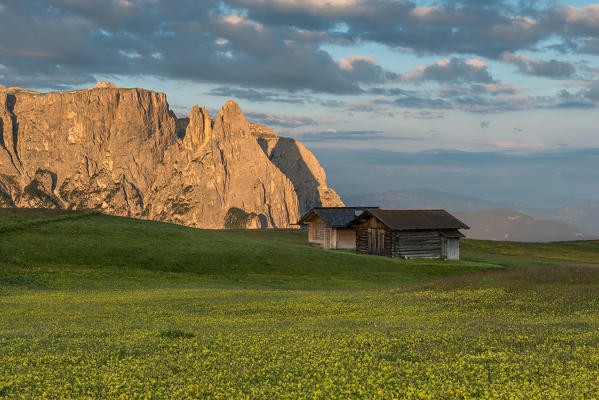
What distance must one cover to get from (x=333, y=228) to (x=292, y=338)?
2451 inches

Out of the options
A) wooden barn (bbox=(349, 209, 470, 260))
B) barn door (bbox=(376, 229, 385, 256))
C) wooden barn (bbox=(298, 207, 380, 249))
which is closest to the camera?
wooden barn (bbox=(349, 209, 470, 260))

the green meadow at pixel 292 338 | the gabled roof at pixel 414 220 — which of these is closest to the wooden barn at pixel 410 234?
the gabled roof at pixel 414 220

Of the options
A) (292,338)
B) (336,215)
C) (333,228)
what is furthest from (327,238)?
(292,338)

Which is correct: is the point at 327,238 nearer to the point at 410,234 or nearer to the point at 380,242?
the point at 380,242

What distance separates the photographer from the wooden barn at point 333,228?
77.4 m

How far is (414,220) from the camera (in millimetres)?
66188

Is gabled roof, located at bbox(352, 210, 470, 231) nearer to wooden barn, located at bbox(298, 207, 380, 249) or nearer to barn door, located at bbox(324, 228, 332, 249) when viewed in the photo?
wooden barn, located at bbox(298, 207, 380, 249)

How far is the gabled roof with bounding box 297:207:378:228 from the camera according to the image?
253 feet

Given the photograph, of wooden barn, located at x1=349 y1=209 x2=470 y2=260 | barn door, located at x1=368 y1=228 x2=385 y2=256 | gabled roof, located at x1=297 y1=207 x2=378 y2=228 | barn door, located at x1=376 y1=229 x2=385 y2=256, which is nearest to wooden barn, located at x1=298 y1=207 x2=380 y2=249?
gabled roof, located at x1=297 y1=207 x2=378 y2=228

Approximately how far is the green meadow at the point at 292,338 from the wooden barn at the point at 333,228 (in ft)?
110

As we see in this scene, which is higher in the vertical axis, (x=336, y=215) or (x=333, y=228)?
(x=336, y=215)

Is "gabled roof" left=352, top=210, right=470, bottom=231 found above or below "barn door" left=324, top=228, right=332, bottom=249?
above

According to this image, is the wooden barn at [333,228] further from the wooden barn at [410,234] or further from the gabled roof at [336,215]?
the wooden barn at [410,234]

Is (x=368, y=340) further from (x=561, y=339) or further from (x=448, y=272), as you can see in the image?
(x=448, y=272)
